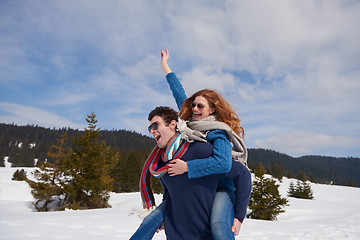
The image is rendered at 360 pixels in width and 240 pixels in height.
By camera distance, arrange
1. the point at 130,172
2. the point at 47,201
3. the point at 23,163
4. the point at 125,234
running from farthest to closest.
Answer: the point at 23,163 → the point at 130,172 → the point at 47,201 → the point at 125,234

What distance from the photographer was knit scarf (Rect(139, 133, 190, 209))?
2.01m

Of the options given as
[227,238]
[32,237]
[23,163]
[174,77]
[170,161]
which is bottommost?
[32,237]

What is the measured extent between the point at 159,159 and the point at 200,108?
66 cm

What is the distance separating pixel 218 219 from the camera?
6.13ft

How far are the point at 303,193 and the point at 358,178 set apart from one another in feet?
566

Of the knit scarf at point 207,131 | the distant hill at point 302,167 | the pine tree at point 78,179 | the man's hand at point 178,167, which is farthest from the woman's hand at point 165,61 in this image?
the distant hill at point 302,167

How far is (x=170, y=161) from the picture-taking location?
199 centimetres

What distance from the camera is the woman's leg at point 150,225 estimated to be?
196 cm

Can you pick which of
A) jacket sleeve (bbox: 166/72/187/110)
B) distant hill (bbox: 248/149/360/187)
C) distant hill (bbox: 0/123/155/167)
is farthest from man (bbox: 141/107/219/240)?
distant hill (bbox: 248/149/360/187)

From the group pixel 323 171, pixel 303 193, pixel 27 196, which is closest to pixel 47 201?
pixel 27 196

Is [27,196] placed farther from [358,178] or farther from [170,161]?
[358,178]

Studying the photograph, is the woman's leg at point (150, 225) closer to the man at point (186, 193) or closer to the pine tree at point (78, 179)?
the man at point (186, 193)

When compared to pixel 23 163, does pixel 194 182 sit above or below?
below

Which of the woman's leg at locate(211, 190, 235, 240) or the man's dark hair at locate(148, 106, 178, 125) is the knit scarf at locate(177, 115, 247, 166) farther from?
the woman's leg at locate(211, 190, 235, 240)
